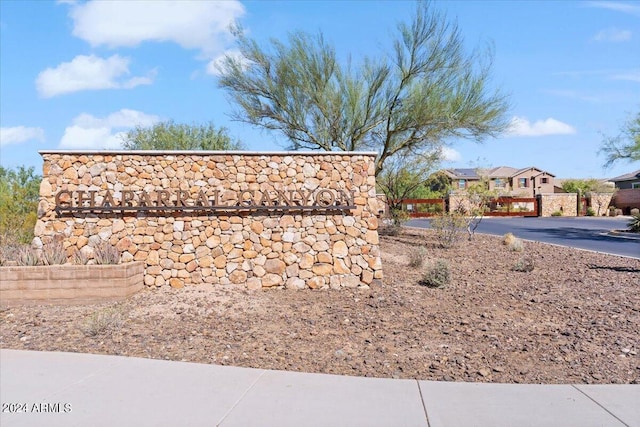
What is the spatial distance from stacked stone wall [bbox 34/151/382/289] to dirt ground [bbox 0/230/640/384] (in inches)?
22.6

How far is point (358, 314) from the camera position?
10.3m

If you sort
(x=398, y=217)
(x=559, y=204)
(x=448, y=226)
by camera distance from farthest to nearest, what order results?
(x=559, y=204)
(x=398, y=217)
(x=448, y=226)

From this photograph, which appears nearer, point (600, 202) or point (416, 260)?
point (416, 260)

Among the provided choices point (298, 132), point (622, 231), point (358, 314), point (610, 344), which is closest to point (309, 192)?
point (358, 314)

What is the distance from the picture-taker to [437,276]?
1298cm

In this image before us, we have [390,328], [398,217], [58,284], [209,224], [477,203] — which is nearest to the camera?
[390,328]

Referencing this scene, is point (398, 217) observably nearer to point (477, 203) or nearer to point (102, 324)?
point (477, 203)

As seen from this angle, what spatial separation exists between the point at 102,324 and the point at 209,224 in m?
4.42

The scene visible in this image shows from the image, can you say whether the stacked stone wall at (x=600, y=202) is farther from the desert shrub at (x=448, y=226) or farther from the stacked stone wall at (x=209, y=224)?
the stacked stone wall at (x=209, y=224)

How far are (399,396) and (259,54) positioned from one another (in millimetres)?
17265

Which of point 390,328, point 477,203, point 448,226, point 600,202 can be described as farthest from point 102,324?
point 600,202

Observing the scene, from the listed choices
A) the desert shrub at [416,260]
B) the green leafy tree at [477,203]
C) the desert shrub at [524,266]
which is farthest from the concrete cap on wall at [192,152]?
the green leafy tree at [477,203]

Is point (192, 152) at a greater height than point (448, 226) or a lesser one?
greater

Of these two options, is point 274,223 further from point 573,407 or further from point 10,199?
point 10,199
